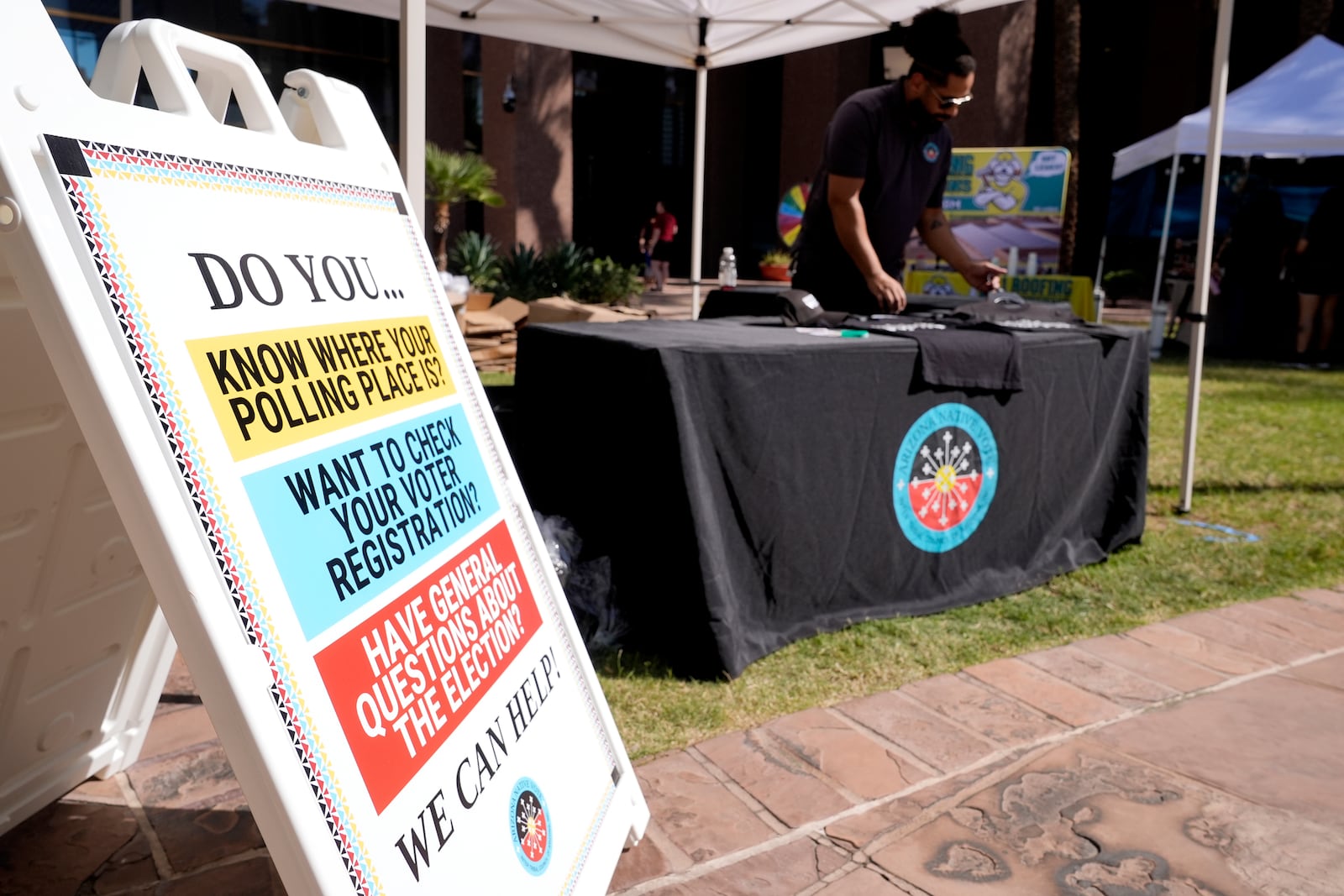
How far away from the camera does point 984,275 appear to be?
13.9 feet

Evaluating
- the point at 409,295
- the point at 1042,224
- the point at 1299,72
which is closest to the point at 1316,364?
the point at 1299,72

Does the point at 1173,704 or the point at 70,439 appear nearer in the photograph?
the point at 70,439

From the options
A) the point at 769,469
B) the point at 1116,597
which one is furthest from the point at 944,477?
the point at 1116,597

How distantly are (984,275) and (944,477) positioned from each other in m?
1.24

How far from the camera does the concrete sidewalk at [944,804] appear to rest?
194 centimetres

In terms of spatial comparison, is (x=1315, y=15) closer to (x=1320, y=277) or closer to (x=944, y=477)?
(x=1320, y=277)

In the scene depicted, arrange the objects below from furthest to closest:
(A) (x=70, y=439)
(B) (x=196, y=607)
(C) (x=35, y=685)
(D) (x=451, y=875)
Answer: (C) (x=35, y=685) → (A) (x=70, y=439) → (D) (x=451, y=875) → (B) (x=196, y=607)

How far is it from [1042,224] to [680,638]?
7531mm

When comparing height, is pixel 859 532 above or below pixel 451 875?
below

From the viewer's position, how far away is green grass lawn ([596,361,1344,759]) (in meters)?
2.71

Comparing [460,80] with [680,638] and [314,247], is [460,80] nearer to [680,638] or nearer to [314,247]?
[680,638]

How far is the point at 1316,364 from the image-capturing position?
10.8 meters

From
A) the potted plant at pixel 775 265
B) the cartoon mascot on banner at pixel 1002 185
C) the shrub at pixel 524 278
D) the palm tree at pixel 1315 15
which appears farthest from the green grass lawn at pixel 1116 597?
the potted plant at pixel 775 265

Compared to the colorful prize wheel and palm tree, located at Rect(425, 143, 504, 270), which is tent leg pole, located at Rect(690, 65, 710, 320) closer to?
palm tree, located at Rect(425, 143, 504, 270)
